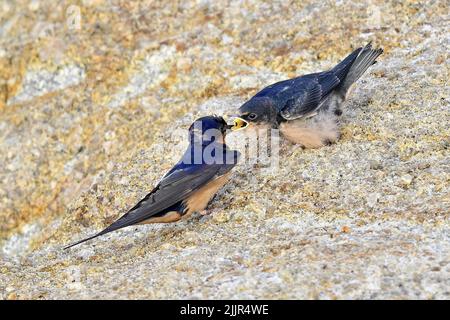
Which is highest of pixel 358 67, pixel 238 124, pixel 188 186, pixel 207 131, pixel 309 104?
pixel 358 67

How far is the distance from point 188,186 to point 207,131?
0.65 m

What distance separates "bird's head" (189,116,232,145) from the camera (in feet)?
17.9

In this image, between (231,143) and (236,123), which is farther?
(231,143)

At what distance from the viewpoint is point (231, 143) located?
20.1 feet

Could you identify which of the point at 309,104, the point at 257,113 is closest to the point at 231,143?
the point at 257,113

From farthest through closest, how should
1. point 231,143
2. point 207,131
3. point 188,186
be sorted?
point 231,143
point 207,131
point 188,186

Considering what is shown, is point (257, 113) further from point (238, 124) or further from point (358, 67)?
point (358, 67)

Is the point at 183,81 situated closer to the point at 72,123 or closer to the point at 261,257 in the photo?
the point at 72,123

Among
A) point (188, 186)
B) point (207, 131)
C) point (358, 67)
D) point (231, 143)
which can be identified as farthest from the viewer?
point (231, 143)

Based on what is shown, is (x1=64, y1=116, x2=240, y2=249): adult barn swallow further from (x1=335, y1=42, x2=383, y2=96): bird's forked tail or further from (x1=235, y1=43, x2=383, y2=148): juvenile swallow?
(x1=335, y1=42, x2=383, y2=96): bird's forked tail

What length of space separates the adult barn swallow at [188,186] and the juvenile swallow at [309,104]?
503mm

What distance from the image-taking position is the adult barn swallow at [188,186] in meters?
4.79

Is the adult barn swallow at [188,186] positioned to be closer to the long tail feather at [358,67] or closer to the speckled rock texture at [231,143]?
the speckled rock texture at [231,143]
